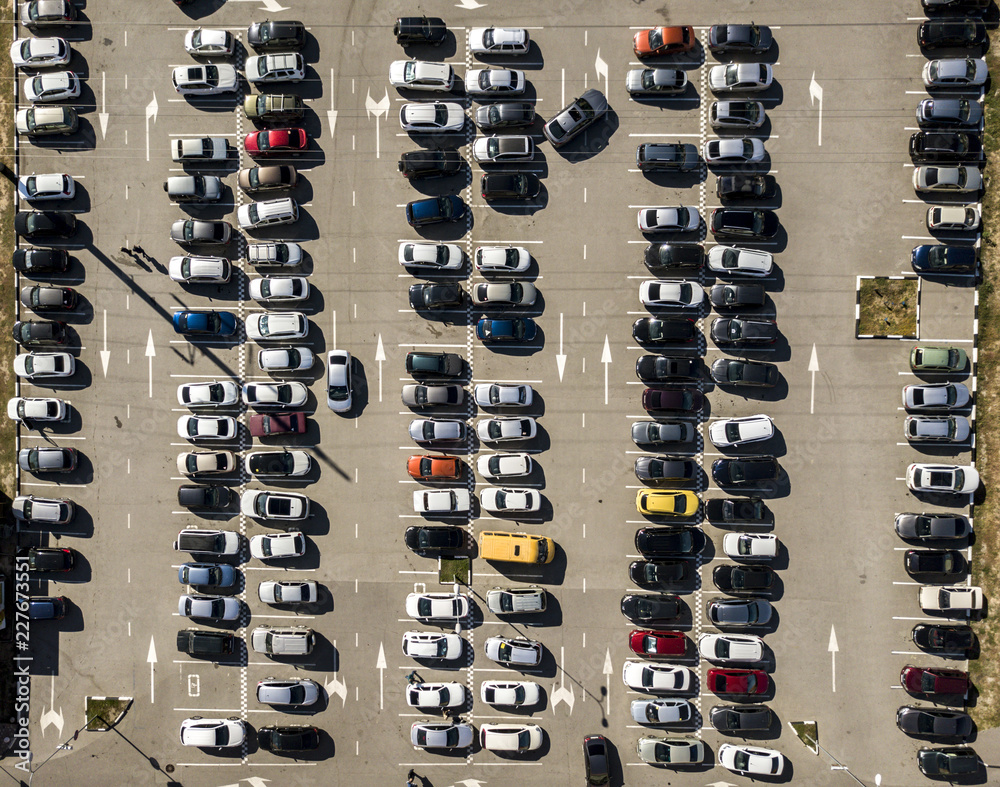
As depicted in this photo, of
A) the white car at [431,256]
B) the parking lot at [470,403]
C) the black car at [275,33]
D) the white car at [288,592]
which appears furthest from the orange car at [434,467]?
the black car at [275,33]

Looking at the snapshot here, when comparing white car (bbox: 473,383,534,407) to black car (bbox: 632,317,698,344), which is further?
white car (bbox: 473,383,534,407)

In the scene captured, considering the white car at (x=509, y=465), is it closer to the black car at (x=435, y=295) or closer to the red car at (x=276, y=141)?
the black car at (x=435, y=295)

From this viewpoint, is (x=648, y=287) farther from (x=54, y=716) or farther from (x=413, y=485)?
(x=54, y=716)

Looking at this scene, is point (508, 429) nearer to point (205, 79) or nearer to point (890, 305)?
point (890, 305)

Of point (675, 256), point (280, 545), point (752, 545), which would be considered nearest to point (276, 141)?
point (280, 545)

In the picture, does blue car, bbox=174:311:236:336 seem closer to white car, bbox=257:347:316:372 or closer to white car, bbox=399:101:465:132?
white car, bbox=257:347:316:372

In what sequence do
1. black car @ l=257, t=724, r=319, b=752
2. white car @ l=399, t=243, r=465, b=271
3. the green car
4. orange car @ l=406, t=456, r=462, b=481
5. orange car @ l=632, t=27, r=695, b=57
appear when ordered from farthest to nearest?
orange car @ l=406, t=456, r=462, b=481 → white car @ l=399, t=243, r=465, b=271 → black car @ l=257, t=724, r=319, b=752 → the green car → orange car @ l=632, t=27, r=695, b=57

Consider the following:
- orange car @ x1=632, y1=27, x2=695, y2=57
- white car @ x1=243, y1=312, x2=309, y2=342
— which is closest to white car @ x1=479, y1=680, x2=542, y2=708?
white car @ x1=243, y1=312, x2=309, y2=342
